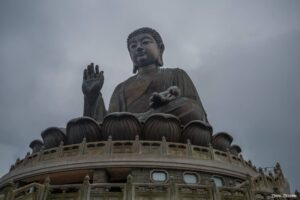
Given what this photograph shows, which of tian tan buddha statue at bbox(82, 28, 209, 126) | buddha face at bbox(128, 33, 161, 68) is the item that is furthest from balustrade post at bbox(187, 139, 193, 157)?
buddha face at bbox(128, 33, 161, 68)

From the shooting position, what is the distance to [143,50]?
18297mm

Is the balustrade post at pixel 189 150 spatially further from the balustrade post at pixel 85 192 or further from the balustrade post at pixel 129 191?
the balustrade post at pixel 85 192

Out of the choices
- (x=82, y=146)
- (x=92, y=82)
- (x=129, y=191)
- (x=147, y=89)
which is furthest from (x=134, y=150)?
(x=147, y=89)

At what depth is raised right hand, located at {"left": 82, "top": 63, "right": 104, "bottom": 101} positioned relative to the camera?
15336 mm

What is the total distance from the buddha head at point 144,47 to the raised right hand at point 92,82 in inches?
132

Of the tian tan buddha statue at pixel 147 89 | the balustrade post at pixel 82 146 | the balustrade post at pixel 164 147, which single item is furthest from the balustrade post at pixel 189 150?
the balustrade post at pixel 82 146

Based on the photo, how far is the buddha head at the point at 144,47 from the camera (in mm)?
18281

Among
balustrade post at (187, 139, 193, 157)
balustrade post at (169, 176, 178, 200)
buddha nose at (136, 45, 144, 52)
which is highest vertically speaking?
buddha nose at (136, 45, 144, 52)

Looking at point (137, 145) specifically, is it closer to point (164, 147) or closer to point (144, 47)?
point (164, 147)

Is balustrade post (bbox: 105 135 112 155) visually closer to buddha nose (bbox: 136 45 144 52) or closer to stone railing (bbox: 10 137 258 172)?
stone railing (bbox: 10 137 258 172)

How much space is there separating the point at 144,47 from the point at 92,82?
4226 mm

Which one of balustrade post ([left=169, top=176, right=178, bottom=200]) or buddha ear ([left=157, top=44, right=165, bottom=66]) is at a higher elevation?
buddha ear ([left=157, top=44, right=165, bottom=66])

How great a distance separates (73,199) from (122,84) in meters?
11.0

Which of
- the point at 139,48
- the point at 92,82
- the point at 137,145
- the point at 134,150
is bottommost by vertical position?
the point at 134,150
